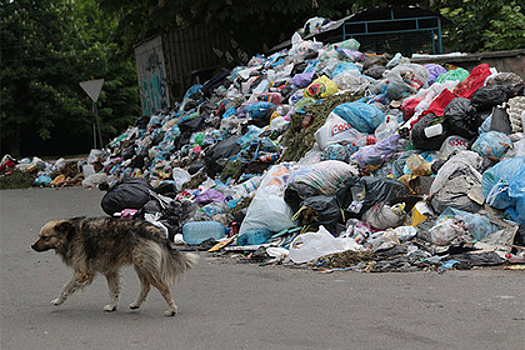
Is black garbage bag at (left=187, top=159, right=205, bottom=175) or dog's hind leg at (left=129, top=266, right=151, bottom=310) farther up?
black garbage bag at (left=187, top=159, right=205, bottom=175)

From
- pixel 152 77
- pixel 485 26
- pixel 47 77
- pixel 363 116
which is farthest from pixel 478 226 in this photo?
pixel 47 77

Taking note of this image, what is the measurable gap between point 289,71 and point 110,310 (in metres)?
10.1

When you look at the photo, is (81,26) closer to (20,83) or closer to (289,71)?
(20,83)

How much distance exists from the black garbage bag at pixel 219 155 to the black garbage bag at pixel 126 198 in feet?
5.81

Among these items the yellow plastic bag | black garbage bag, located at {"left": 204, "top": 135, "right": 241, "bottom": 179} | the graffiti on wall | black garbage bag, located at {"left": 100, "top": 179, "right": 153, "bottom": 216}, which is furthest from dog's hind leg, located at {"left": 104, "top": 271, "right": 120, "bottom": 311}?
the graffiti on wall

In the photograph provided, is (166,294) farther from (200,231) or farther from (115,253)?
(200,231)

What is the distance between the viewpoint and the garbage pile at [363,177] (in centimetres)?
792

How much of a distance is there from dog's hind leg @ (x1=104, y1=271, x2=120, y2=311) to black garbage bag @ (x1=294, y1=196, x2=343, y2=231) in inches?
125

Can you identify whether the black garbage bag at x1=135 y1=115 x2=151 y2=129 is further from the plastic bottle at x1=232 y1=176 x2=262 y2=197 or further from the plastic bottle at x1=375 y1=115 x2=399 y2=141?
the plastic bottle at x1=375 y1=115 x2=399 y2=141

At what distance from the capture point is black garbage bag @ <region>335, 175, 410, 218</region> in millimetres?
8844

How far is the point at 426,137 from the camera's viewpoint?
954cm

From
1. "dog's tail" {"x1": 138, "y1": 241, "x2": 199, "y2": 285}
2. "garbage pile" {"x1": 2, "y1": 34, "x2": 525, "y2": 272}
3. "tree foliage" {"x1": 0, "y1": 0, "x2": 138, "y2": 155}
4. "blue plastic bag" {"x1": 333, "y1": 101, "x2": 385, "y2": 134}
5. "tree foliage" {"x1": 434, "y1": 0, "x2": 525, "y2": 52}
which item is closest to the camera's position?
"dog's tail" {"x1": 138, "y1": 241, "x2": 199, "y2": 285}

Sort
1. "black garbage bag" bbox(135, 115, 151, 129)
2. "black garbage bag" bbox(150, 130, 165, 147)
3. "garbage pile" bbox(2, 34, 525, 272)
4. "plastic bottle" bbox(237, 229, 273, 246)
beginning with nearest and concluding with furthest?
"garbage pile" bbox(2, 34, 525, 272)
"plastic bottle" bbox(237, 229, 273, 246)
"black garbage bag" bbox(150, 130, 165, 147)
"black garbage bag" bbox(135, 115, 151, 129)

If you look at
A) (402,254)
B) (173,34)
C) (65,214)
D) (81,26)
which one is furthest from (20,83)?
(402,254)
